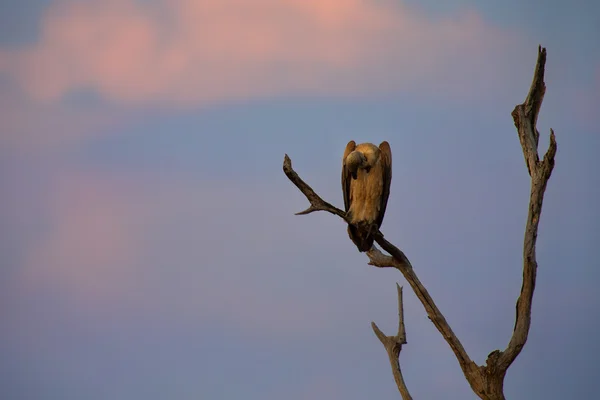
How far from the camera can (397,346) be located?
14547 millimetres

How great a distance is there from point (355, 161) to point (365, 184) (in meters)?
0.41

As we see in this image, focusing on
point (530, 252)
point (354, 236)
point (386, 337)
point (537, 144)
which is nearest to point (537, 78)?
point (537, 144)

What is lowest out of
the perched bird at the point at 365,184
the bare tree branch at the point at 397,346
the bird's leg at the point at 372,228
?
the bare tree branch at the point at 397,346

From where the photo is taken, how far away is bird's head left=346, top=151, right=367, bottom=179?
563 inches

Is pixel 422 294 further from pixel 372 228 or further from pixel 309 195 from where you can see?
pixel 309 195

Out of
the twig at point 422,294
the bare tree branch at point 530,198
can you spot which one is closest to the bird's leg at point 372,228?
the twig at point 422,294

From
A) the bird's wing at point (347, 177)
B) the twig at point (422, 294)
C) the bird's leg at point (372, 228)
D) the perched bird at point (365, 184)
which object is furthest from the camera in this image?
the bird's wing at point (347, 177)

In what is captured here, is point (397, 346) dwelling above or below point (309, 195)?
below

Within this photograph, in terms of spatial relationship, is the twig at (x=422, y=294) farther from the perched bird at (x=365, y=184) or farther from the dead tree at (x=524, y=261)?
the perched bird at (x=365, y=184)

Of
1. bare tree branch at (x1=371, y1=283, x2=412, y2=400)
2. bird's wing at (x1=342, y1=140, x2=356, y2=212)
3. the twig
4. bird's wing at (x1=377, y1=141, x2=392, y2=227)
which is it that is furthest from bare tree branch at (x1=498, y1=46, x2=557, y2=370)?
bird's wing at (x1=342, y1=140, x2=356, y2=212)

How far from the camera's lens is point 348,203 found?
14.8 metres

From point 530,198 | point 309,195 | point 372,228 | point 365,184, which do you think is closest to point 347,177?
point 365,184

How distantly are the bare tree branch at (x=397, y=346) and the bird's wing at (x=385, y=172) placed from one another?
100 centimetres

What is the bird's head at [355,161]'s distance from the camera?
46.9 ft
